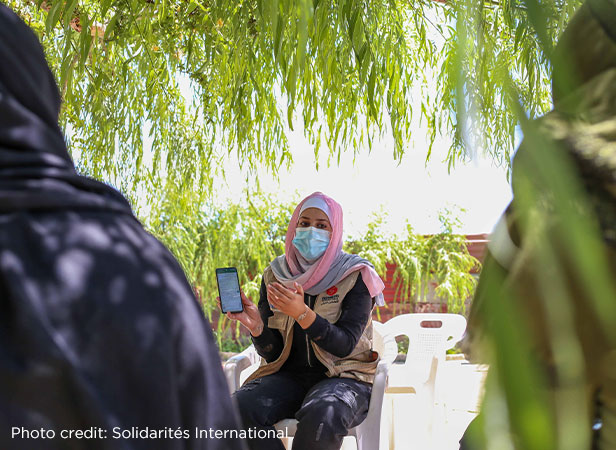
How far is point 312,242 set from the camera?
2.48 m

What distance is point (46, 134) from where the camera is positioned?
71 cm

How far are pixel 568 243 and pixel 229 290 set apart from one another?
206cm

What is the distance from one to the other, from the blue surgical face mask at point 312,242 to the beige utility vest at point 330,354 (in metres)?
0.20

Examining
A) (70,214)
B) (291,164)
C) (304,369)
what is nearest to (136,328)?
(70,214)

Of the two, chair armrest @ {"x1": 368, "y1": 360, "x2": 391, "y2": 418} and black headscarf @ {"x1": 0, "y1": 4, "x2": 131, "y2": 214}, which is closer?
black headscarf @ {"x1": 0, "y1": 4, "x2": 131, "y2": 214}

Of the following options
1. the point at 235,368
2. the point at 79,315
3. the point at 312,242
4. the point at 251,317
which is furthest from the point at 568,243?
the point at 235,368

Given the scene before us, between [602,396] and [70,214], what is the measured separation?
1.90 feet

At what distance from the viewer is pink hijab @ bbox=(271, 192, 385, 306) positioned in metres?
2.31

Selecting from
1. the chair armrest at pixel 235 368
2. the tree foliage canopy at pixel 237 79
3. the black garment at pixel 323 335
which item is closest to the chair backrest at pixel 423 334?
the chair armrest at pixel 235 368

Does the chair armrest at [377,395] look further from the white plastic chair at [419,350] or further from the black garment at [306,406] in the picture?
the white plastic chair at [419,350]

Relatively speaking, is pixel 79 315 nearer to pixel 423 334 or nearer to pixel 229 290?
pixel 229 290

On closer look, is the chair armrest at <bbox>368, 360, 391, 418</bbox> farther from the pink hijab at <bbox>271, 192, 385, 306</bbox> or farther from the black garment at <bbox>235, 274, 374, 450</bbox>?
the pink hijab at <bbox>271, 192, 385, 306</bbox>

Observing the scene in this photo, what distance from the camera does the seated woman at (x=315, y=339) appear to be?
1988mm

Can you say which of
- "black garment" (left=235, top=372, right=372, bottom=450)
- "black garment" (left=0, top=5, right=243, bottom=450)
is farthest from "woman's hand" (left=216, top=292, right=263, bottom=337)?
"black garment" (left=0, top=5, right=243, bottom=450)
